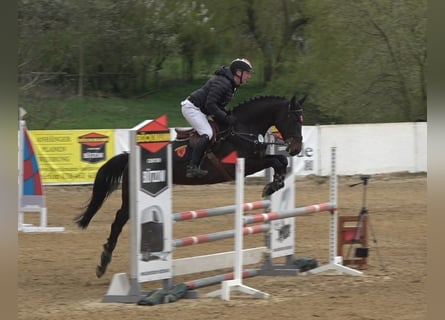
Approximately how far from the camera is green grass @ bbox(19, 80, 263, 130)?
25.0 meters

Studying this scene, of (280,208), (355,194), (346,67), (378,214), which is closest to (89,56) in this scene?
(346,67)

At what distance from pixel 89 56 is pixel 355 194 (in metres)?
20.9

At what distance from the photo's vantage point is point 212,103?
25.0 feet

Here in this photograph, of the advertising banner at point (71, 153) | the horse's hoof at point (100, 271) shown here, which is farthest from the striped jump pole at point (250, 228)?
the advertising banner at point (71, 153)

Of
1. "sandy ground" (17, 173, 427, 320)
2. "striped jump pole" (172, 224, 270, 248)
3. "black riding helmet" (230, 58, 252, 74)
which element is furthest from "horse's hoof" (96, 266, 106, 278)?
"black riding helmet" (230, 58, 252, 74)

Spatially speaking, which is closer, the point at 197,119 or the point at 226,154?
the point at 197,119

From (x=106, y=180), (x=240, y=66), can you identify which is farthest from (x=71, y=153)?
(x=240, y=66)

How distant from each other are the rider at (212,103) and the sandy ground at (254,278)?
4.59 ft

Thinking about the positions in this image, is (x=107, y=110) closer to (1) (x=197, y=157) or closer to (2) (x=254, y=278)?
(1) (x=197, y=157)

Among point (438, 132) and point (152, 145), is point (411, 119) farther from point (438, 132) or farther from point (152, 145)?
point (438, 132)

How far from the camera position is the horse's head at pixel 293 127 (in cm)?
794

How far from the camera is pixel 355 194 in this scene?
1571 cm

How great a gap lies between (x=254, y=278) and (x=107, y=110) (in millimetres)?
25034

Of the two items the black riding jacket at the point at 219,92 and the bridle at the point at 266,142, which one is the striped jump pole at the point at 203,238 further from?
the black riding jacket at the point at 219,92
